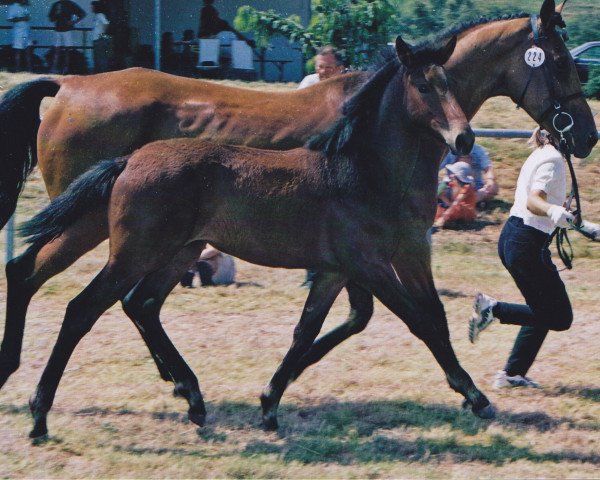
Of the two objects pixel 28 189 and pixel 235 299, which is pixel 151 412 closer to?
pixel 235 299

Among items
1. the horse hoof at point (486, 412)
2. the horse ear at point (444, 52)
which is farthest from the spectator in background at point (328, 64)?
the horse hoof at point (486, 412)

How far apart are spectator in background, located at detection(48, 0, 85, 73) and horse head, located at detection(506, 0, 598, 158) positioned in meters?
13.4

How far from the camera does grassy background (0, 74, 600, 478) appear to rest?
197 inches

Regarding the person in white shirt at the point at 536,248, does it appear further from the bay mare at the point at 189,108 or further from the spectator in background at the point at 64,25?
the spectator in background at the point at 64,25

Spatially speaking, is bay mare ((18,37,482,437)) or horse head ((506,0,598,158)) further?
horse head ((506,0,598,158))

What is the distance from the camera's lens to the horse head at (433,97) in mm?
5176

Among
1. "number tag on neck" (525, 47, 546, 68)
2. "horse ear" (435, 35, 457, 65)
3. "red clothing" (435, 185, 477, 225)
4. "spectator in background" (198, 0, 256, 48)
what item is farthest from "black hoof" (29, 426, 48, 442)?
"spectator in background" (198, 0, 256, 48)

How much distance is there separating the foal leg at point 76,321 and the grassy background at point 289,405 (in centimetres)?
18

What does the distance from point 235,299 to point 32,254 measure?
3124 millimetres

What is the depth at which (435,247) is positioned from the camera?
10906 millimetres

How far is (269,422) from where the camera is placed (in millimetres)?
5508

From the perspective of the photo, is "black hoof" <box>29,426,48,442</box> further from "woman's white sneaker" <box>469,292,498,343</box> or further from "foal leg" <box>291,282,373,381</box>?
"woman's white sneaker" <box>469,292,498,343</box>

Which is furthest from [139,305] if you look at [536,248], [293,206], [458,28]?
[458,28]

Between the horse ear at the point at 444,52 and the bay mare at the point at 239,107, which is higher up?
the horse ear at the point at 444,52
